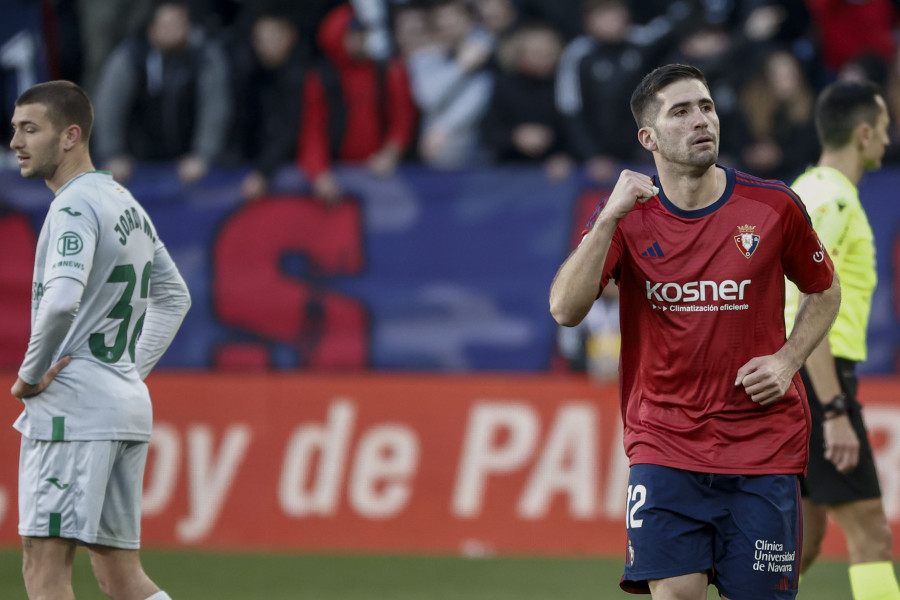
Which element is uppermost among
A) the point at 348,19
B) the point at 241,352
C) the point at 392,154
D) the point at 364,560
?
the point at 348,19

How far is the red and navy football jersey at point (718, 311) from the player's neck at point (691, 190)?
30mm

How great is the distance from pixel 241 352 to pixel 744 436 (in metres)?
6.66

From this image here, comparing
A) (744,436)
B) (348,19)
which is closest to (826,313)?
(744,436)

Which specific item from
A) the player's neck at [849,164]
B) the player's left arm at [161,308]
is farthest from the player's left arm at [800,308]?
the player's left arm at [161,308]

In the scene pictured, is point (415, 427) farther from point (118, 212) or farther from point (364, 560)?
point (118, 212)

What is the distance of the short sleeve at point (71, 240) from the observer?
195 inches

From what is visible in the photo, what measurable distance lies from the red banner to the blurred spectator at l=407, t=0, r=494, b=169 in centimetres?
239

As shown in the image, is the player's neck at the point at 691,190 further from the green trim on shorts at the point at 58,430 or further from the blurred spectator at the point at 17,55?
the blurred spectator at the point at 17,55

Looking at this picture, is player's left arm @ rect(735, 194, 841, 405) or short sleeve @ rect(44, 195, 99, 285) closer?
player's left arm @ rect(735, 194, 841, 405)

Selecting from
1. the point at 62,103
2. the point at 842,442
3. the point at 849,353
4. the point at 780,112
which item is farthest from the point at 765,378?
the point at 780,112

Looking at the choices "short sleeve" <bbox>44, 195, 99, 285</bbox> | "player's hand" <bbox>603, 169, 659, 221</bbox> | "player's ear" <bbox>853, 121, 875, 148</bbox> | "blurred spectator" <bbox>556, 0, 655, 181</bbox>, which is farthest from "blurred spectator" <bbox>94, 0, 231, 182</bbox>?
"player's hand" <bbox>603, 169, 659, 221</bbox>

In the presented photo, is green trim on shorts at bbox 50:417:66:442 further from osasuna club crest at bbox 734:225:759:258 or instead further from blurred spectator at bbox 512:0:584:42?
blurred spectator at bbox 512:0:584:42

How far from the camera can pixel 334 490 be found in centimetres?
970

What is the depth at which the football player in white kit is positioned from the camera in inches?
196
